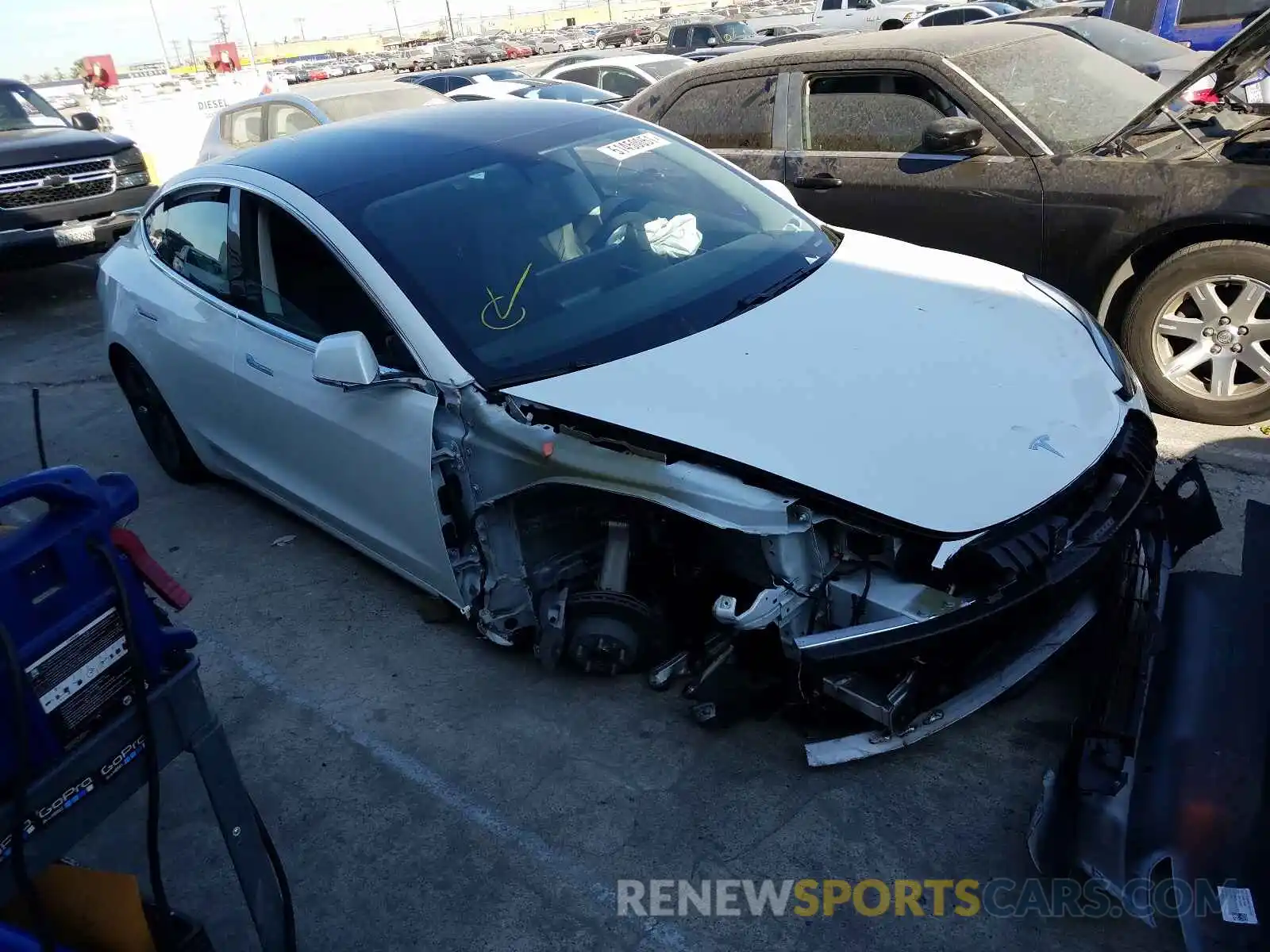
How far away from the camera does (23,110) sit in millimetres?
9883

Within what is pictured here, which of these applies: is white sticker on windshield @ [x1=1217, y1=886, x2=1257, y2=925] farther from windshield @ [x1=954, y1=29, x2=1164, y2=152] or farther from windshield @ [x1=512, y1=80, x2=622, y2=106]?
windshield @ [x1=512, y1=80, x2=622, y2=106]

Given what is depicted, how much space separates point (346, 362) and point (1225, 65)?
4.34 metres

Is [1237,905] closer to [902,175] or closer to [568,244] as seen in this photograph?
[568,244]

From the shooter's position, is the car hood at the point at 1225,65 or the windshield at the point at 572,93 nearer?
the car hood at the point at 1225,65

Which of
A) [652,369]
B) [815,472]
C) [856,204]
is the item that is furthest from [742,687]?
[856,204]

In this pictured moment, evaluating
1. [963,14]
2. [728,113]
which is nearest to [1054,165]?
[728,113]

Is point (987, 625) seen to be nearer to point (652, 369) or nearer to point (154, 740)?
point (652, 369)

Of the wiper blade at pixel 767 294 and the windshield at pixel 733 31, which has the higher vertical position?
the wiper blade at pixel 767 294

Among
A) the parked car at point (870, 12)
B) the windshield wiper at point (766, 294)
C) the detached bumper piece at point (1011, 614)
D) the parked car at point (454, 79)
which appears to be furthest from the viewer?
the parked car at point (870, 12)

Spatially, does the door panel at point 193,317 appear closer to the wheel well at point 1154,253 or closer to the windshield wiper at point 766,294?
the windshield wiper at point 766,294

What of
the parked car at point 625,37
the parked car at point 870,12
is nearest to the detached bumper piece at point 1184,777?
the parked car at point 870,12

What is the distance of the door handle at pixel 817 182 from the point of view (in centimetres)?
538

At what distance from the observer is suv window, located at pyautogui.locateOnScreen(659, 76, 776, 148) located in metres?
5.68

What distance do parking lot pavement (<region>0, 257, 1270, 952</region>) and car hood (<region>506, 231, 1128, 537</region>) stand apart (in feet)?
2.79
